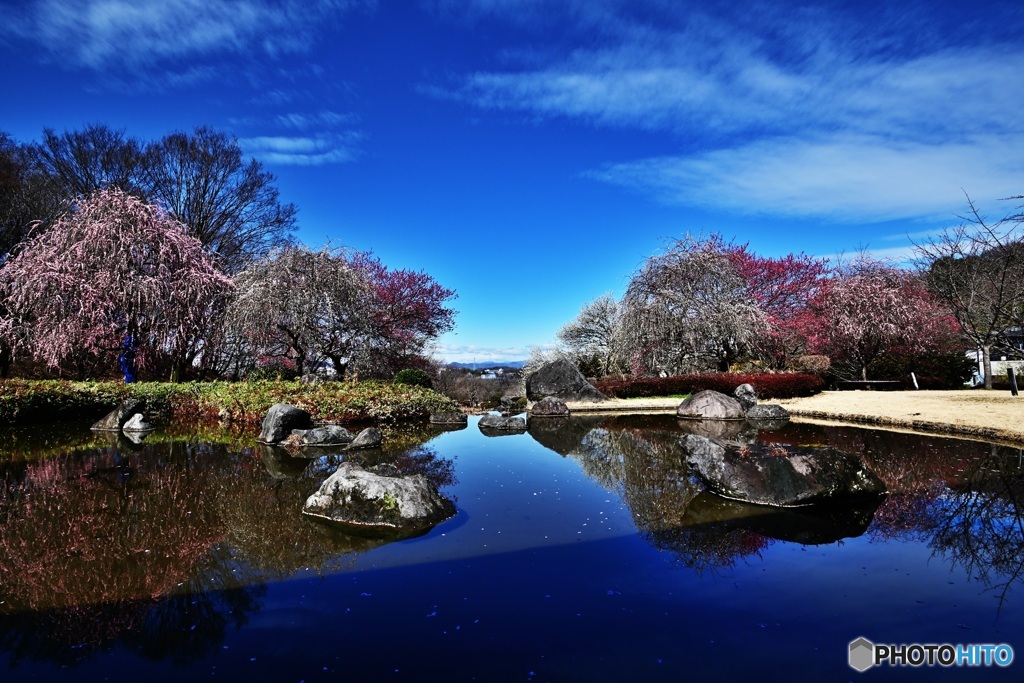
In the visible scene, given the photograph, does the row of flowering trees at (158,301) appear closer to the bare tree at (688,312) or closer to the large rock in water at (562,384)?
the large rock in water at (562,384)

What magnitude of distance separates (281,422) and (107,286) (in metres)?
→ 10.2

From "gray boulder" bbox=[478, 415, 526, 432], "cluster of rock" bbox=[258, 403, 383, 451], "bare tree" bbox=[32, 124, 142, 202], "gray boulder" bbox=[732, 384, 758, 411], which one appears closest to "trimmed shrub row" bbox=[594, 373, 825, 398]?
"gray boulder" bbox=[732, 384, 758, 411]

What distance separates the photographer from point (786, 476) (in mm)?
6383

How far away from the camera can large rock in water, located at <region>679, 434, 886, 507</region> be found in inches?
246

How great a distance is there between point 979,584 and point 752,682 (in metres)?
2.68

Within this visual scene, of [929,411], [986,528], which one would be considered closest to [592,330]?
[929,411]

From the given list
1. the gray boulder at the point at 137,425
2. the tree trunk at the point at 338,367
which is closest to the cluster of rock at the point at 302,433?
the gray boulder at the point at 137,425

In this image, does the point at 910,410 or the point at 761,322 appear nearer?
the point at 910,410

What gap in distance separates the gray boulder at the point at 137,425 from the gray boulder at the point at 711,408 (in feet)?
44.0

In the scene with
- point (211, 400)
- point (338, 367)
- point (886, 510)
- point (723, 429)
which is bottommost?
point (886, 510)

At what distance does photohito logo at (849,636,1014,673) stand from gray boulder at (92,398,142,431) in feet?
47.5

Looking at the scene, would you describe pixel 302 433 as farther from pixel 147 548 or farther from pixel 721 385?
pixel 721 385

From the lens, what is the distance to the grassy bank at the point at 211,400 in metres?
12.4

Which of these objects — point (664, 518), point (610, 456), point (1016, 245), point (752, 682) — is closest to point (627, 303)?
point (1016, 245)
